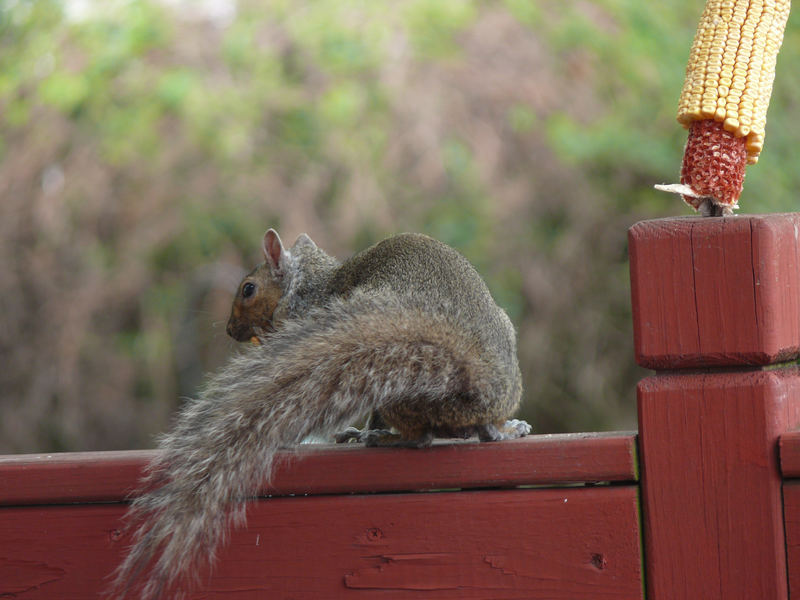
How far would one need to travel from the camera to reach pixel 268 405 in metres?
1.29

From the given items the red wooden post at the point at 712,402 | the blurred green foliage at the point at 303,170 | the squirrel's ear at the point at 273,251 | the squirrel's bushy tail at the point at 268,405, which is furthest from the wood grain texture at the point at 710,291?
the blurred green foliage at the point at 303,170

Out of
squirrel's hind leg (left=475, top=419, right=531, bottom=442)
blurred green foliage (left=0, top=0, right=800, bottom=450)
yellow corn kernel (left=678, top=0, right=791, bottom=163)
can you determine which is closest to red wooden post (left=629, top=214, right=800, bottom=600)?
yellow corn kernel (left=678, top=0, right=791, bottom=163)

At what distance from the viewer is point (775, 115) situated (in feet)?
12.9

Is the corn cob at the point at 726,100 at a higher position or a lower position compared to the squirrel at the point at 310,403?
higher

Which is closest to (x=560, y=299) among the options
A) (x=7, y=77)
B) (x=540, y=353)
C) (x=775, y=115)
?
(x=540, y=353)

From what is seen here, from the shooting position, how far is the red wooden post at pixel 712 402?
1222 millimetres

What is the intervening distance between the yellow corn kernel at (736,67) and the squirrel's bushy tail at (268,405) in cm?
44

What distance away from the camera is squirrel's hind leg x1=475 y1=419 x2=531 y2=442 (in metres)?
1.50

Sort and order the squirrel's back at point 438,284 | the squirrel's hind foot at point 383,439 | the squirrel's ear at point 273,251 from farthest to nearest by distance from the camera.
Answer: the squirrel's ear at point 273,251
the squirrel's back at point 438,284
the squirrel's hind foot at point 383,439

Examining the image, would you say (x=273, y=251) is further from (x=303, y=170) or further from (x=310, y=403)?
(x=303, y=170)

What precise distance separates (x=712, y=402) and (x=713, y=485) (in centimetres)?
9

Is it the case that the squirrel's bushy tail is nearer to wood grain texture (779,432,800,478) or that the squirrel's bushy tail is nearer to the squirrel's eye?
wood grain texture (779,432,800,478)

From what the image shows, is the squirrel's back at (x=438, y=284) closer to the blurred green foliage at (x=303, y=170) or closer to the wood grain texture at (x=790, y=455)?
the wood grain texture at (x=790, y=455)

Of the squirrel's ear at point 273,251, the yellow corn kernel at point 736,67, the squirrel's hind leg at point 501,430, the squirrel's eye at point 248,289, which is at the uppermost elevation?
the yellow corn kernel at point 736,67
